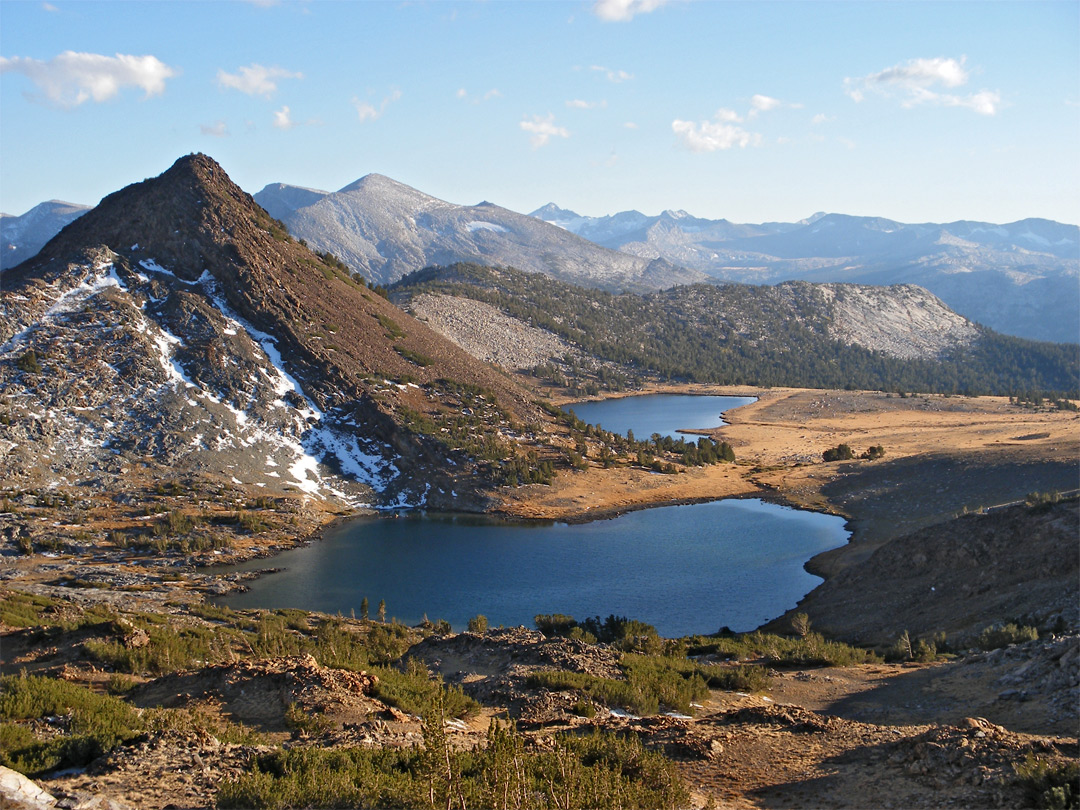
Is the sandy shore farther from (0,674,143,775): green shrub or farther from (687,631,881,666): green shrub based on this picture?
(0,674,143,775): green shrub

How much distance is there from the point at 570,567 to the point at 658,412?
5893cm

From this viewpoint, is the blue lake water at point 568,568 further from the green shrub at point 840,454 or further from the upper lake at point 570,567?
the green shrub at point 840,454

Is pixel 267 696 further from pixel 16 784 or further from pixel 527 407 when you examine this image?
pixel 527 407

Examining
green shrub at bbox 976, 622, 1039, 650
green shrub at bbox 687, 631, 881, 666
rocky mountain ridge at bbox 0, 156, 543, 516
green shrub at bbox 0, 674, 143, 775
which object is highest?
rocky mountain ridge at bbox 0, 156, 543, 516

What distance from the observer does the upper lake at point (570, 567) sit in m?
32.4

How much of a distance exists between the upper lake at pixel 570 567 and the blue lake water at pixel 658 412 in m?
30.3

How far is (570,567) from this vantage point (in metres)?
38.4

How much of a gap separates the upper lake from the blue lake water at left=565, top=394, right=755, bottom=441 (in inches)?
1195

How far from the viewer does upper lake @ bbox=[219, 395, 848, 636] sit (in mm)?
32375

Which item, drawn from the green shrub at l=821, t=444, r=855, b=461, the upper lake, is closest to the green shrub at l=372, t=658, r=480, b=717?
the upper lake

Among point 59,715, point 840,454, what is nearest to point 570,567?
point 59,715

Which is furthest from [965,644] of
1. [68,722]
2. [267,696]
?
[68,722]

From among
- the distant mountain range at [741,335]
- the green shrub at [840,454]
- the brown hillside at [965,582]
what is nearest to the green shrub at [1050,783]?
the brown hillside at [965,582]

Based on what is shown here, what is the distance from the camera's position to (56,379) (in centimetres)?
4759
